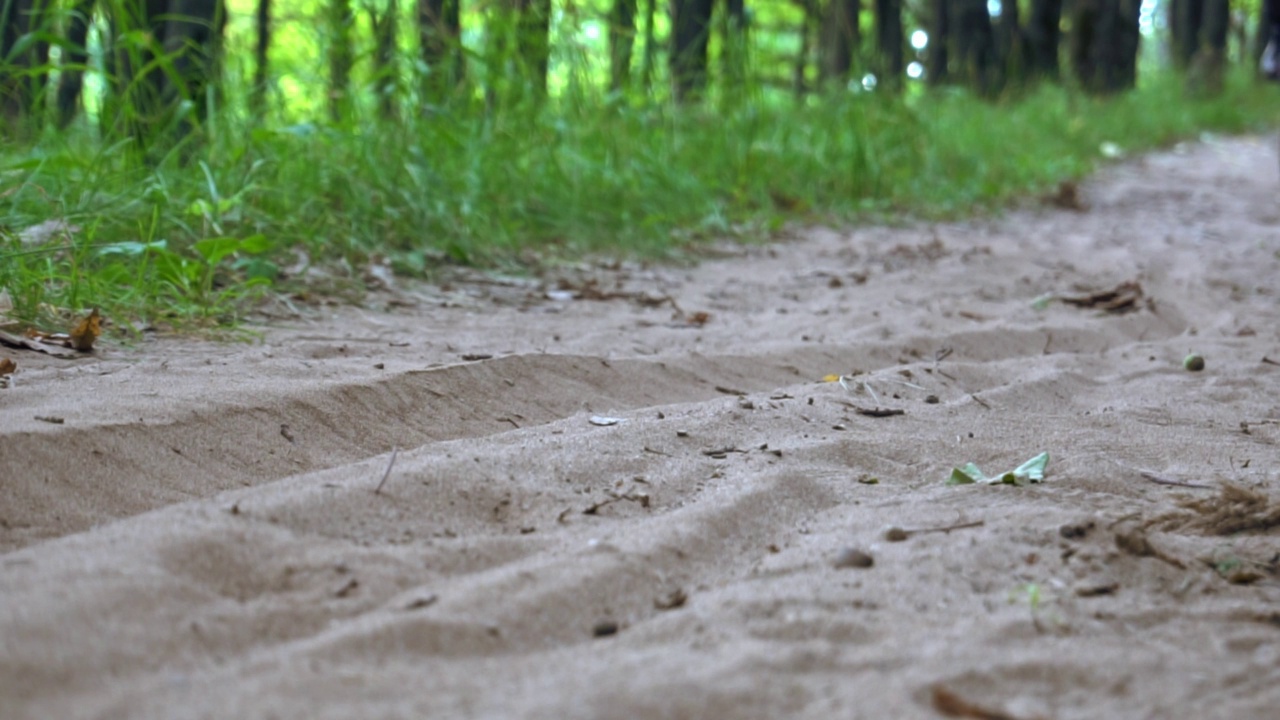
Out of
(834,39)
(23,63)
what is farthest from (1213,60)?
(23,63)

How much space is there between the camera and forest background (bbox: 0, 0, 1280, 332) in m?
2.77

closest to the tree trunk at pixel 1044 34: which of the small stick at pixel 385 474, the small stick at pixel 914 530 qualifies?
the small stick at pixel 914 530

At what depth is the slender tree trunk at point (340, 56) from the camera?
3865mm

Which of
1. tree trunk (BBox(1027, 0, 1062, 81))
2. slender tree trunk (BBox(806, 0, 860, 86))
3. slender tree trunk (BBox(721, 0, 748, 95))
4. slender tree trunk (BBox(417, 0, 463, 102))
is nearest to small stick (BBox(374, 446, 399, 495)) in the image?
slender tree trunk (BBox(417, 0, 463, 102))

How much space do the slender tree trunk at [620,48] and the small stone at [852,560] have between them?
Answer: 4181 mm

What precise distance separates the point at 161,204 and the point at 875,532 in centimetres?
215

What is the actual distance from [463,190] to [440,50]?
1.24 metres

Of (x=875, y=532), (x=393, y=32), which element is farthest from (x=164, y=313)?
(x=393, y=32)

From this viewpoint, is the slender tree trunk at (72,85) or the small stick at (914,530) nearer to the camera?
the small stick at (914,530)

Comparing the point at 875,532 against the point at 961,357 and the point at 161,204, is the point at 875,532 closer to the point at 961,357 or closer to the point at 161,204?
the point at 961,357

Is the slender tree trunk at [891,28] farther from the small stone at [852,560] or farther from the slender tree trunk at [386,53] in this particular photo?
the small stone at [852,560]

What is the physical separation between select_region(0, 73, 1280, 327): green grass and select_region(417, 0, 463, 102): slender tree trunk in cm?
16

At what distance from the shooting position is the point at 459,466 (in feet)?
5.53

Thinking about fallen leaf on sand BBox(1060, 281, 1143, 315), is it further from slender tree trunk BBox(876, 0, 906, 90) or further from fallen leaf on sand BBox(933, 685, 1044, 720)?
slender tree trunk BBox(876, 0, 906, 90)
